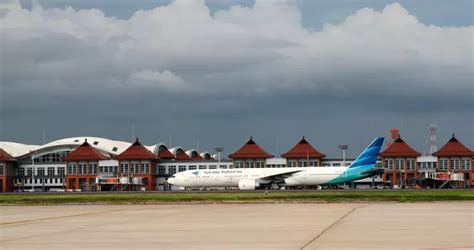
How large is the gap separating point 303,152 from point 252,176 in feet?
120

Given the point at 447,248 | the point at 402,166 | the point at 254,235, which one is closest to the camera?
the point at 447,248

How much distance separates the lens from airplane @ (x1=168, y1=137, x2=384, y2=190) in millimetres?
104562

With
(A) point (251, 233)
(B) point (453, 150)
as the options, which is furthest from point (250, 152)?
(A) point (251, 233)

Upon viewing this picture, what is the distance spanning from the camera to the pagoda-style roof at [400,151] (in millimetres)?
134875

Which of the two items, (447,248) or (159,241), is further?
(159,241)

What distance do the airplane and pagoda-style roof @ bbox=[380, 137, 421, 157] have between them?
2920cm

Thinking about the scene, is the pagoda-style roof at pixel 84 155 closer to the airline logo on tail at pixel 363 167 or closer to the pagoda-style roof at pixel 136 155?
the pagoda-style roof at pixel 136 155

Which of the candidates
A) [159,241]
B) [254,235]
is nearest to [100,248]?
[159,241]

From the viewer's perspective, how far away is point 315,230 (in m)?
26.5

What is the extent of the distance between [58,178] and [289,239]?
5091 inches

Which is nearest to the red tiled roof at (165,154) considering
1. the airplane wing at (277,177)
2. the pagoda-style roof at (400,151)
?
the pagoda-style roof at (400,151)

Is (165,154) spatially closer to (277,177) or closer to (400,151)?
(400,151)

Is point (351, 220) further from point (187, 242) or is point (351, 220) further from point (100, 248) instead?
point (100, 248)

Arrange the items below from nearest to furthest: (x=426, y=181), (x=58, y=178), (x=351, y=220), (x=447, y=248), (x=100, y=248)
Answer: (x=447, y=248)
(x=100, y=248)
(x=351, y=220)
(x=426, y=181)
(x=58, y=178)
